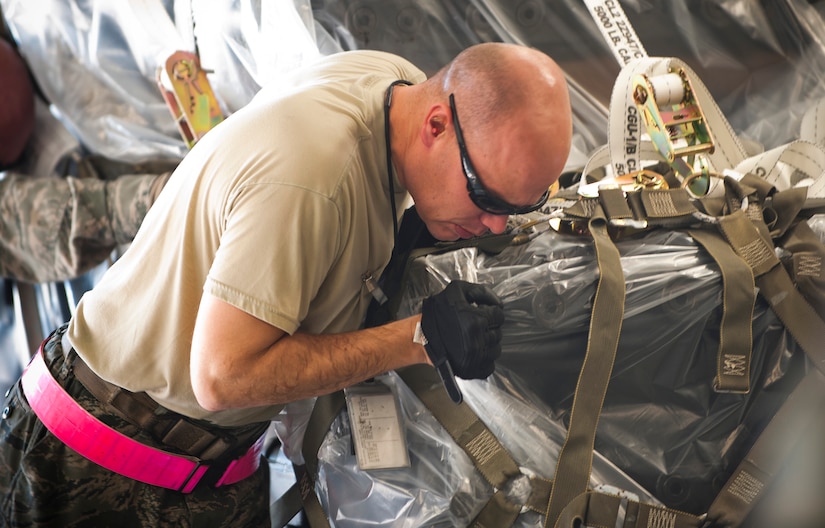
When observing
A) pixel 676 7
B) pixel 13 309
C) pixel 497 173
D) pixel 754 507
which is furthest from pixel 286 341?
pixel 13 309

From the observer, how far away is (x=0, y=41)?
1856 mm

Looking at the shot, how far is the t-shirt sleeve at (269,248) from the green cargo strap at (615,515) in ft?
1.43

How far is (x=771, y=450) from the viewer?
3.22ft

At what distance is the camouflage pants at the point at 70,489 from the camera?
108 cm

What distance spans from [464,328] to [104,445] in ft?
1.90

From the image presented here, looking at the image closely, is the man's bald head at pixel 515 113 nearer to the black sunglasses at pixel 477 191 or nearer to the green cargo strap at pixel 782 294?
the black sunglasses at pixel 477 191

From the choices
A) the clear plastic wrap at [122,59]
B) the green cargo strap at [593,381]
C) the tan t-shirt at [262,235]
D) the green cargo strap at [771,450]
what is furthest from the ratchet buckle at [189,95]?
the green cargo strap at [771,450]

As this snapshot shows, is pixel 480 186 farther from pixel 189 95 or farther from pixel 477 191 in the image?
pixel 189 95

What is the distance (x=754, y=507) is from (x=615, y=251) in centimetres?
40

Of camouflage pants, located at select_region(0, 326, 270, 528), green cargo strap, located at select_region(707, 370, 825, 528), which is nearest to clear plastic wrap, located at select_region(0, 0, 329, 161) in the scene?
camouflage pants, located at select_region(0, 326, 270, 528)

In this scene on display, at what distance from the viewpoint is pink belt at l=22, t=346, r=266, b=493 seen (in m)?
1.06

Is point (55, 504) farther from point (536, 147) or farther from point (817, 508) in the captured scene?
point (817, 508)

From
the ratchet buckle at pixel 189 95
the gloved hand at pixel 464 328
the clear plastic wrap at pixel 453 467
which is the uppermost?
the ratchet buckle at pixel 189 95

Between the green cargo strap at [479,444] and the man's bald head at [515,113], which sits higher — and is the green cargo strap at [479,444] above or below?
below
